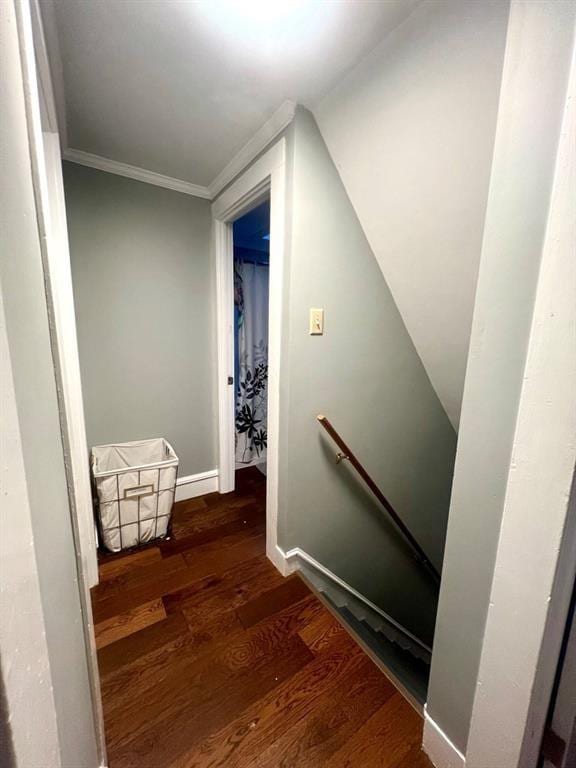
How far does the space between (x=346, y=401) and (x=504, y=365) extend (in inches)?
37.3

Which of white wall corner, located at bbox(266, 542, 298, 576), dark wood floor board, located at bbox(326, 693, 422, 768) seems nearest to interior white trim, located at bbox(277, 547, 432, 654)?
white wall corner, located at bbox(266, 542, 298, 576)

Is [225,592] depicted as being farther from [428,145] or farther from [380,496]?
[428,145]

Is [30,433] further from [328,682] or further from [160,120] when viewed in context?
[160,120]

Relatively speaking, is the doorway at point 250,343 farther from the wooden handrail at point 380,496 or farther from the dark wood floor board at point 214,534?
the wooden handrail at point 380,496

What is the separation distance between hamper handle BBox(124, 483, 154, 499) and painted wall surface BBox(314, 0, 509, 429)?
1.81 m

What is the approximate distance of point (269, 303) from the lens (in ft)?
4.89

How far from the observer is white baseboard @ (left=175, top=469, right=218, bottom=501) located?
221cm

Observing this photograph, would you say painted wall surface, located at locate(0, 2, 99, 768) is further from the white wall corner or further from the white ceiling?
the white wall corner

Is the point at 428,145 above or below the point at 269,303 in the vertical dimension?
above

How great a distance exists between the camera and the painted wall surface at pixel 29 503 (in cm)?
35

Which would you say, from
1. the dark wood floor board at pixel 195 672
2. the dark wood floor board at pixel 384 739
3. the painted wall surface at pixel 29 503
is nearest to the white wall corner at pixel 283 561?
the dark wood floor board at pixel 195 672

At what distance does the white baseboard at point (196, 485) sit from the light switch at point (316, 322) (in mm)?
1485

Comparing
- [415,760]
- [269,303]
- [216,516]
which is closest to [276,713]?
[415,760]

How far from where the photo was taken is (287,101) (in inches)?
48.4
